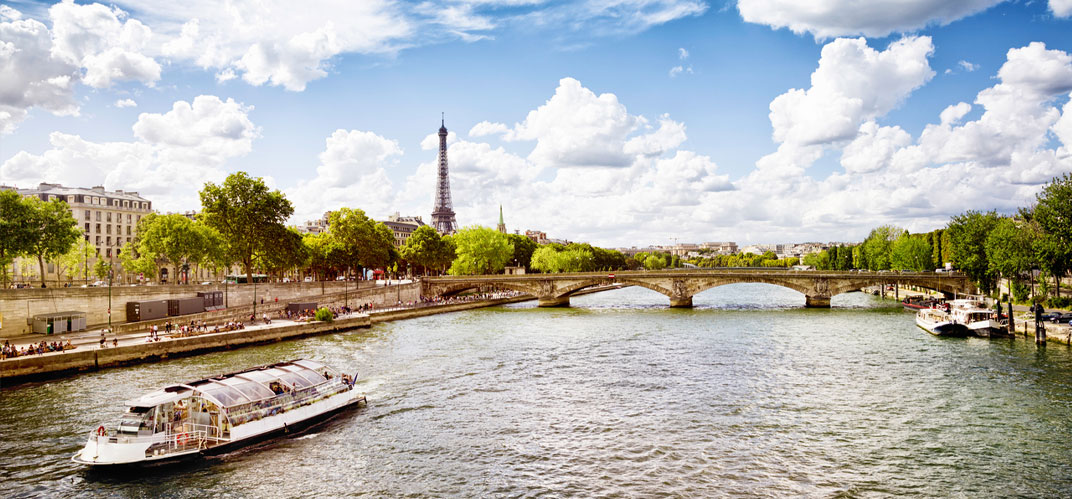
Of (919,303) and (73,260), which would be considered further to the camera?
(919,303)

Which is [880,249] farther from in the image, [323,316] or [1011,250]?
[323,316]

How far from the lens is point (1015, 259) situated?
2069 inches

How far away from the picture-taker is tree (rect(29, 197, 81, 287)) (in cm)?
4797

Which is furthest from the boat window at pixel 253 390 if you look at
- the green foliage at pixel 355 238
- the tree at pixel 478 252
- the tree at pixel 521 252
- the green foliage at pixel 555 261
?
the tree at pixel 521 252

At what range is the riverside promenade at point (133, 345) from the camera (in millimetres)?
31078

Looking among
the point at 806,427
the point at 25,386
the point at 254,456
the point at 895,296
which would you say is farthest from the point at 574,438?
the point at 895,296

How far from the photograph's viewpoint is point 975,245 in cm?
6462

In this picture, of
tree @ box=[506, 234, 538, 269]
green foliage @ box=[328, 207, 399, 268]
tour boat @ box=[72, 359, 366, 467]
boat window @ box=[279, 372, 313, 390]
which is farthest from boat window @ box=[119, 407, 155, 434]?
tree @ box=[506, 234, 538, 269]

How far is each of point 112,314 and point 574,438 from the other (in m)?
42.0

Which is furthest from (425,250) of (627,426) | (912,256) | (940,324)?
(627,426)

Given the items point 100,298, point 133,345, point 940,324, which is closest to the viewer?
point 133,345

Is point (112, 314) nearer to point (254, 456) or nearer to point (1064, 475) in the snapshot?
point (254, 456)

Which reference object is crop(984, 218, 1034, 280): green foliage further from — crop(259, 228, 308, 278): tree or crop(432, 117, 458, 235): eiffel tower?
crop(432, 117, 458, 235): eiffel tower

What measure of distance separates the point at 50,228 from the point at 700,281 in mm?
63567
